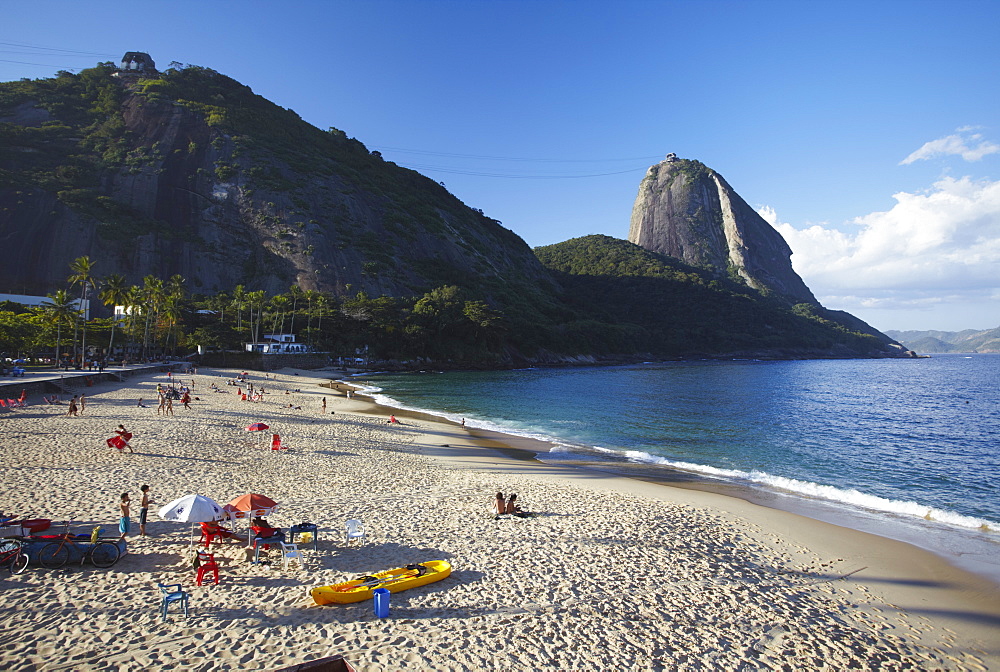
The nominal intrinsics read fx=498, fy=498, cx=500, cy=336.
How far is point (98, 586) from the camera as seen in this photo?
7648 millimetres

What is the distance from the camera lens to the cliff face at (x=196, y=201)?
290 ft

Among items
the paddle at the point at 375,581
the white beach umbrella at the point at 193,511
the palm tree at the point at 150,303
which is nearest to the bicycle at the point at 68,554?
the white beach umbrella at the point at 193,511

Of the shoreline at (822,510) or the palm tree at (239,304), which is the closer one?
the shoreline at (822,510)

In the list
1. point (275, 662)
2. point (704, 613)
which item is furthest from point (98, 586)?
point (704, 613)

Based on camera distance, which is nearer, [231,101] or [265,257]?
[265,257]

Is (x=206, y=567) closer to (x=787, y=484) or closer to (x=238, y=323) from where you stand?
(x=787, y=484)

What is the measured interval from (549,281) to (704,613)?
15182 centimetres

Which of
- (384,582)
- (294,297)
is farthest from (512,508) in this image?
(294,297)

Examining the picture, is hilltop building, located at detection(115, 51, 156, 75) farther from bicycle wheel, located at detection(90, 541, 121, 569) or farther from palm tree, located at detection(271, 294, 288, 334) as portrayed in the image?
bicycle wheel, located at detection(90, 541, 121, 569)

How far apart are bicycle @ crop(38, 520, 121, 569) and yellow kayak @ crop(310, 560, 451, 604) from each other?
367 centimetres

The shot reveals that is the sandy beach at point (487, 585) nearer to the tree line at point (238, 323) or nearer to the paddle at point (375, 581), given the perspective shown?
the paddle at point (375, 581)

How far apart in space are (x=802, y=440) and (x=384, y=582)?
25969 millimetres

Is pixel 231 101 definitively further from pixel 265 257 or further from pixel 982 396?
pixel 982 396

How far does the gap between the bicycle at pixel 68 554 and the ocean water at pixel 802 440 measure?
16.0 meters
